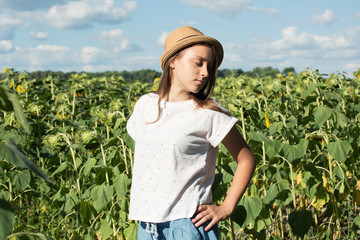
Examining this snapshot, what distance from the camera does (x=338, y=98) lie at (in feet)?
10.5

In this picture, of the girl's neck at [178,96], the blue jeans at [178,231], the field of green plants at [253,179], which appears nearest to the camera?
the blue jeans at [178,231]

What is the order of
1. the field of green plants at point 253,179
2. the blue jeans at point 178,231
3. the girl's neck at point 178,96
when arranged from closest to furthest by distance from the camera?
the blue jeans at point 178,231 < the girl's neck at point 178,96 < the field of green plants at point 253,179

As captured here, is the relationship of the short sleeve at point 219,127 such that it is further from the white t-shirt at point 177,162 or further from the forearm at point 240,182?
the forearm at point 240,182

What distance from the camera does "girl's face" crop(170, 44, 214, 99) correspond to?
1.65 m

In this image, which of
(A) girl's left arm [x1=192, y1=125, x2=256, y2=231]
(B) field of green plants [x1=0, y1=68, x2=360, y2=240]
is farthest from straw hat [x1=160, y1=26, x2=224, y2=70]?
(B) field of green plants [x1=0, y1=68, x2=360, y2=240]

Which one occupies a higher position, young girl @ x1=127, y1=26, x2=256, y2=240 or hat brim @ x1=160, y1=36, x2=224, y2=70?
hat brim @ x1=160, y1=36, x2=224, y2=70

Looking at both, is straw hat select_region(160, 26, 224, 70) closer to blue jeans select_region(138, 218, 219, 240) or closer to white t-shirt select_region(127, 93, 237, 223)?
white t-shirt select_region(127, 93, 237, 223)

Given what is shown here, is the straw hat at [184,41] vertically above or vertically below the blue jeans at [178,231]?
above

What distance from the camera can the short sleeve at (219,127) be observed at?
5.34 ft

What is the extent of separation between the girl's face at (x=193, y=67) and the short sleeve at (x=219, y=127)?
0.11 meters

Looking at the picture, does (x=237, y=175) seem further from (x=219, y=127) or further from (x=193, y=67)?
(x=193, y=67)

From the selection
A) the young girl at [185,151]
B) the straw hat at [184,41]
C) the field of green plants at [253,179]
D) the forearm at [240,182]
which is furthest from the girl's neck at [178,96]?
the field of green plants at [253,179]

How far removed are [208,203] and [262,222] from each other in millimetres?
894

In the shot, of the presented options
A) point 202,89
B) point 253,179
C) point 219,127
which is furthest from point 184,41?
point 253,179
